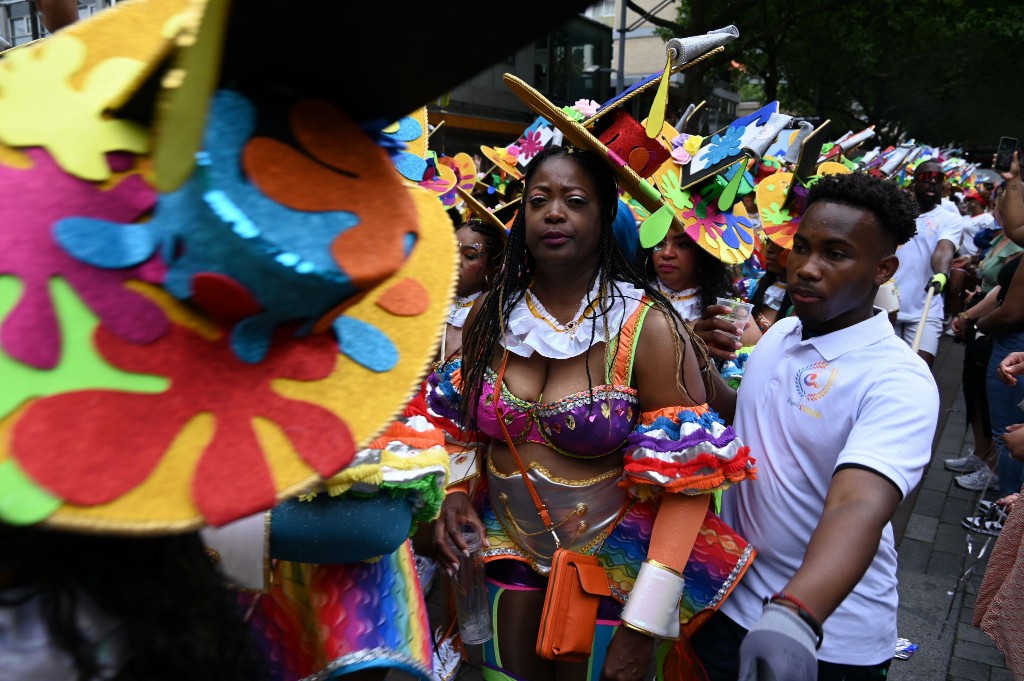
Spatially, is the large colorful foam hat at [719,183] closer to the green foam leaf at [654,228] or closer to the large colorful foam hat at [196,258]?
the green foam leaf at [654,228]

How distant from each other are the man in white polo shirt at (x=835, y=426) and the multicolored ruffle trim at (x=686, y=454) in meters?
0.10

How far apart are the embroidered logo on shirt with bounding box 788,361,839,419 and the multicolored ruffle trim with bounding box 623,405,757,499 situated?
0.63ft

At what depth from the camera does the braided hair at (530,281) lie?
246 centimetres

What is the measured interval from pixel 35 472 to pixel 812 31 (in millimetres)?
24542

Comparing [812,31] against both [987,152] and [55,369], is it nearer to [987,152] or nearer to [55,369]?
[987,152]

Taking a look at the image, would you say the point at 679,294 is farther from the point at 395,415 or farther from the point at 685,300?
the point at 395,415

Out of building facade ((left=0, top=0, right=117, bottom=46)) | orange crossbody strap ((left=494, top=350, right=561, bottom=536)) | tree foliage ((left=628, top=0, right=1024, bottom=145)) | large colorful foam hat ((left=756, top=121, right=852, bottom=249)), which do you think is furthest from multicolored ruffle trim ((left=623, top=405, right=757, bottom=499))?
tree foliage ((left=628, top=0, right=1024, bottom=145))

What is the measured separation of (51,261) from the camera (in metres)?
0.86

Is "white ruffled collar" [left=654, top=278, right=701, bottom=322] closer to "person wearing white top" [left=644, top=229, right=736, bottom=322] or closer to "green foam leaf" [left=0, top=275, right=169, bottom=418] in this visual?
"person wearing white top" [left=644, top=229, right=736, bottom=322]

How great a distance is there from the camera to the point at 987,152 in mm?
31484

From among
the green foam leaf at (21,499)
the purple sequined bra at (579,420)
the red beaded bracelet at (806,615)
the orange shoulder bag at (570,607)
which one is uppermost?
the green foam leaf at (21,499)

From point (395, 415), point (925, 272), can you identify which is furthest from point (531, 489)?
point (925, 272)

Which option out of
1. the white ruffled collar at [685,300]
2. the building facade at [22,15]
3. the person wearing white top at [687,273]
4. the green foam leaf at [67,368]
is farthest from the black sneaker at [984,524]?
the building facade at [22,15]

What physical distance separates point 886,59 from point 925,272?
2636cm
